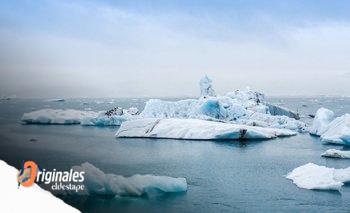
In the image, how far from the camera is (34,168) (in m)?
6.06

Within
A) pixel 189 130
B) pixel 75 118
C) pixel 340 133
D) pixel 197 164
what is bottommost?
pixel 197 164

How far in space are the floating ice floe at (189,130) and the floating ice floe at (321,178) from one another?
7.30 m

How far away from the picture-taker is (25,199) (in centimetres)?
588

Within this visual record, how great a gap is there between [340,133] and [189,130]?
5.72 meters

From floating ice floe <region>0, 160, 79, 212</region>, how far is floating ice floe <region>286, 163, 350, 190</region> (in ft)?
17.2

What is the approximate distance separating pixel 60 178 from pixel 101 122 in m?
A: 16.8

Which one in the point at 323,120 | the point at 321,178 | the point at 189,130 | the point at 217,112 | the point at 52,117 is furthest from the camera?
the point at 52,117

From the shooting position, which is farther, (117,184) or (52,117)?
(52,117)

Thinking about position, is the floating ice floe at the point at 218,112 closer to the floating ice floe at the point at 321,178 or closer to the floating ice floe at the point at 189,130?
the floating ice floe at the point at 189,130

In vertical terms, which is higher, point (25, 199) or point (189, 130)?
point (189, 130)

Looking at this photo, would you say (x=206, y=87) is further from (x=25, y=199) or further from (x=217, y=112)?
(x=25, y=199)

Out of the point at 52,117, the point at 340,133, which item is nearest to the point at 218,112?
the point at 340,133

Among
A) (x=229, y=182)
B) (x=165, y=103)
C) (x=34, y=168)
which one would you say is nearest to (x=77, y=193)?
(x=34, y=168)

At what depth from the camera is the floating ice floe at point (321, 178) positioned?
877 cm
